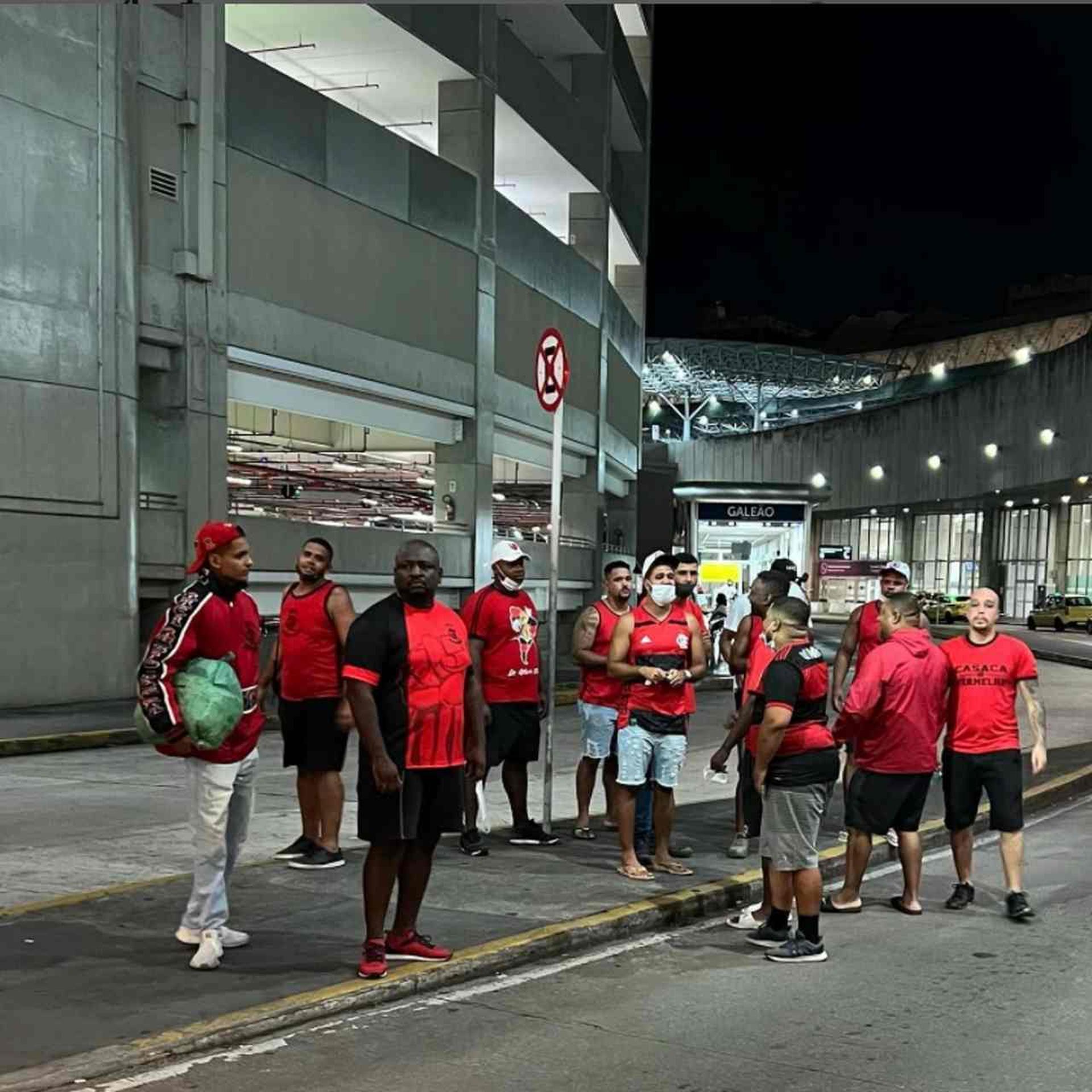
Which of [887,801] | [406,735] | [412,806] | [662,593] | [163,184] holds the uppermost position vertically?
[163,184]

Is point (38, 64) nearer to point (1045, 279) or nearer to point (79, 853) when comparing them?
point (79, 853)

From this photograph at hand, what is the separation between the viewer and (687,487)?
115 feet

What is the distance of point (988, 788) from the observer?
27.2ft

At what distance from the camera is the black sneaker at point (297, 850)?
8539 mm

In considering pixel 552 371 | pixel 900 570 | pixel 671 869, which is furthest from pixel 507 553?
pixel 900 570

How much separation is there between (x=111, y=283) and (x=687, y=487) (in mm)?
19509

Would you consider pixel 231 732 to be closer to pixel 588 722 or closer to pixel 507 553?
pixel 507 553

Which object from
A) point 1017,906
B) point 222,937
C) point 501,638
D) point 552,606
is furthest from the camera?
point 552,606

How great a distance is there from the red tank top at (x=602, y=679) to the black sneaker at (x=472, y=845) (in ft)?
3.88

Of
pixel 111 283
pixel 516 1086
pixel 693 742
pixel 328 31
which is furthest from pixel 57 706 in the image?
pixel 516 1086

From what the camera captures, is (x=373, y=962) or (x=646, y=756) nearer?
(x=373, y=962)

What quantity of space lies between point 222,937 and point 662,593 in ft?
11.1

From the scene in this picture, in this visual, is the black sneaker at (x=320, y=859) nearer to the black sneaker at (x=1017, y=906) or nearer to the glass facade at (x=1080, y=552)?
the black sneaker at (x=1017, y=906)

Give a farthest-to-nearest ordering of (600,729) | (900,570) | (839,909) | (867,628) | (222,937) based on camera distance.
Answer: (867,628), (900,570), (600,729), (839,909), (222,937)
